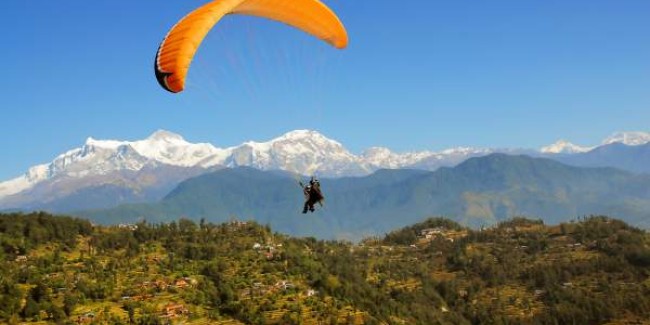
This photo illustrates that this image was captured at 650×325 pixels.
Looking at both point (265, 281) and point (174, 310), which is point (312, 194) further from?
point (265, 281)

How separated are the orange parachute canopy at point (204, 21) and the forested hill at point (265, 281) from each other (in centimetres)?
6570

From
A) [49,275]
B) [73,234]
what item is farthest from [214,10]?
[73,234]

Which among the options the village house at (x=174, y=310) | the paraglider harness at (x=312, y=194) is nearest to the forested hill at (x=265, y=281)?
the village house at (x=174, y=310)

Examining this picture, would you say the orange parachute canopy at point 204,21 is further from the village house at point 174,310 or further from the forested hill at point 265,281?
the village house at point 174,310

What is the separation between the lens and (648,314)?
13512cm

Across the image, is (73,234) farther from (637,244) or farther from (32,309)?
(637,244)

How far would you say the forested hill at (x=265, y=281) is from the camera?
329 feet

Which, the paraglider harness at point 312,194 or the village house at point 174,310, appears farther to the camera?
the village house at point 174,310

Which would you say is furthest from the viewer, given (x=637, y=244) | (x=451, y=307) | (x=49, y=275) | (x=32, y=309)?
(x=637, y=244)

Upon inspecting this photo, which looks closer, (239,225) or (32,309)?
(32,309)

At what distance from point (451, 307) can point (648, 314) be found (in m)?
43.8

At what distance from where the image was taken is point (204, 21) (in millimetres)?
32188

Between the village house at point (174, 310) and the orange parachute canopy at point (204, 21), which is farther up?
the orange parachute canopy at point (204, 21)

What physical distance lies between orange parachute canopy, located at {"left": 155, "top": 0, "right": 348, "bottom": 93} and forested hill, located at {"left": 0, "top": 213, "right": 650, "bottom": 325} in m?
65.7
